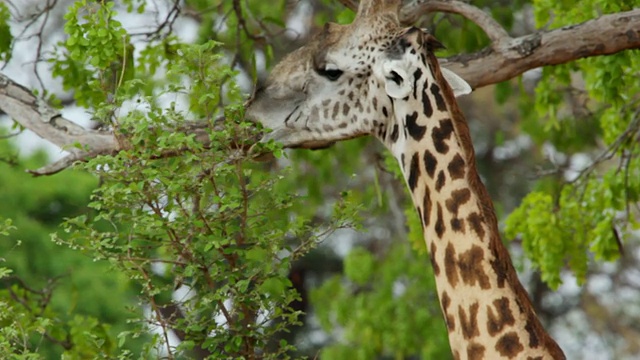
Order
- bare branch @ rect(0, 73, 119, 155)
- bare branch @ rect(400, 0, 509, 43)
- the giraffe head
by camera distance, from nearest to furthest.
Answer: the giraffe head → bare branch @ rect(0, 73, 119, 155) → bare branch @ rect(400, 0, 509, 43)

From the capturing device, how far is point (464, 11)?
7.77 meters

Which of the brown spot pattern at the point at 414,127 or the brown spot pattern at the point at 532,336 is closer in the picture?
the brown spot pattern at the point at 532,336

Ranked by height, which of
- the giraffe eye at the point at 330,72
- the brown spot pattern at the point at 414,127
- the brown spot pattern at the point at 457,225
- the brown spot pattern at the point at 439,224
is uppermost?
the giraffe eye at the point at 330,72

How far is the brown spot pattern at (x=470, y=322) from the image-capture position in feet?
17.3

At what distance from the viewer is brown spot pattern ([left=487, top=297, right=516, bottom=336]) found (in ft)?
17.1

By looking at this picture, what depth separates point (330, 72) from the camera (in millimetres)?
6109

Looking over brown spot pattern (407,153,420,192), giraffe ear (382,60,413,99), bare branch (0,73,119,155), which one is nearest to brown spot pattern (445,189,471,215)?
brown spot pattern (407,153,420,192)

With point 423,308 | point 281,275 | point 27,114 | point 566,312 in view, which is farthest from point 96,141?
point 566,312

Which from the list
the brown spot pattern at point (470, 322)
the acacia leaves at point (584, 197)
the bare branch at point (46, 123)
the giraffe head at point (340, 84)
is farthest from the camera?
the acacia leaves at point (584, 197)

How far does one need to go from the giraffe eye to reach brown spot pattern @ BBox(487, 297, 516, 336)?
136 centimetres

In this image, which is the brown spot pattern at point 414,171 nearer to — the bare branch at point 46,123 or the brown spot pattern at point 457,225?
the brown spot pattern at point 457,225

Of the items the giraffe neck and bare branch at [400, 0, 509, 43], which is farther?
bare branch at [400, 0, 509, 43]

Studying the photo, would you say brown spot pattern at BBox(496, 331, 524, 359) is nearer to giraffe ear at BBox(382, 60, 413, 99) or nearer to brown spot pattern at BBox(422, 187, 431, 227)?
brown spot pattern at BBox(422, 187, 431, 227)

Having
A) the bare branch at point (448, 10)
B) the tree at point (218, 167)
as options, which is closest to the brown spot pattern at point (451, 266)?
the tree at point (218, 167)
